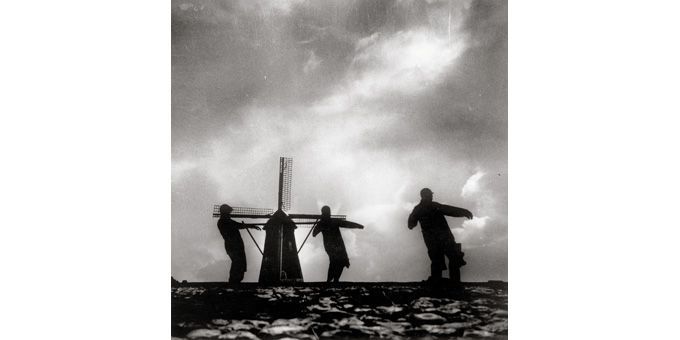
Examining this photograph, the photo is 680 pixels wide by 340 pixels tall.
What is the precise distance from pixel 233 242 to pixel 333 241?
1.03 meters

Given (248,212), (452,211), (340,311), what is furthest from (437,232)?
(248,212)

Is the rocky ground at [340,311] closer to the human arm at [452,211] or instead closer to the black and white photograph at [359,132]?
the black and white photograph at [359,132]

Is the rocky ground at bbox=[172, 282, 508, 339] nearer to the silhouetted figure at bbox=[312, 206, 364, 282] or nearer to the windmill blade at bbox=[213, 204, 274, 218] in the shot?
the silhouetted figure at bbox=[312, 206, 364, 282]

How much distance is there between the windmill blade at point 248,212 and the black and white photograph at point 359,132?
0.02m

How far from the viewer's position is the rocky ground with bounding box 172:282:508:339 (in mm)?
5055

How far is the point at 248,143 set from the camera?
550 centimetres

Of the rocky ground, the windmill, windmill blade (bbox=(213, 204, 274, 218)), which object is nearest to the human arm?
the rocky ground

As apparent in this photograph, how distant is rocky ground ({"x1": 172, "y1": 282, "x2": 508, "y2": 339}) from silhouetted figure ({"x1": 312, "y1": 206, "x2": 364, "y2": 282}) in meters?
0.17

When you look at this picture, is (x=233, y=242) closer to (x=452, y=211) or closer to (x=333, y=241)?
(x=333, y=241)

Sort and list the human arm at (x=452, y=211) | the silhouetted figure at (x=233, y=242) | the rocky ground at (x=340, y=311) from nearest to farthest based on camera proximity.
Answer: the rocky ground at (x=340, y=311) → the silhouetted figure at (x=233, y=242) → the human arm at (x=452, y=211)

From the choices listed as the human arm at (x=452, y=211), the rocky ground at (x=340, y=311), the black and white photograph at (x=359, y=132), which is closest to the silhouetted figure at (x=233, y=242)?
the black and white photograph at (x=359, y=132)

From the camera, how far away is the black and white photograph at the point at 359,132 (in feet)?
17.7
